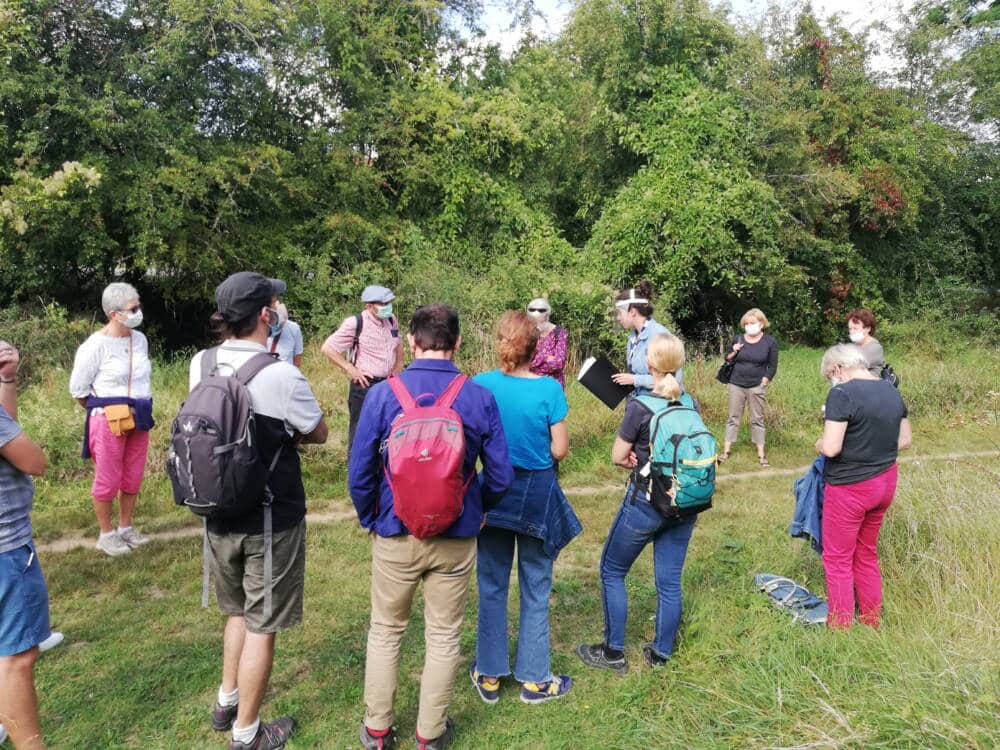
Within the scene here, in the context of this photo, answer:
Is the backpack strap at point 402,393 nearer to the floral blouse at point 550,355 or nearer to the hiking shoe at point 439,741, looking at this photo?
the hiking shoe at point 439,741

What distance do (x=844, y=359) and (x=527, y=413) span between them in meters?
1.71

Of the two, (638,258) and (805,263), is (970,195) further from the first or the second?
(638,258)

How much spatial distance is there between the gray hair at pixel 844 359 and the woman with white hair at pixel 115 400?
4.34m

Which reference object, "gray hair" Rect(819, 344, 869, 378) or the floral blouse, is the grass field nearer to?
"gray hair" Rect(819, 344, 869, 378)

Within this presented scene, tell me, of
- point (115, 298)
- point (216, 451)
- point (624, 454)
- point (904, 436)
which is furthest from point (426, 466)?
point (115, 298)

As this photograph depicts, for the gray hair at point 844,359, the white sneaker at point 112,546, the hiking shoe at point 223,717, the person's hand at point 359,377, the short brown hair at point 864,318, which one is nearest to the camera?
the hiking shoe at point 223,717

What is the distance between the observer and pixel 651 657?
142 inches

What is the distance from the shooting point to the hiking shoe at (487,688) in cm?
332

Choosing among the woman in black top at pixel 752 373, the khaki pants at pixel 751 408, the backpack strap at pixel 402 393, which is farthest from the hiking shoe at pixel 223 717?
the khaki pants at pixel 751 408

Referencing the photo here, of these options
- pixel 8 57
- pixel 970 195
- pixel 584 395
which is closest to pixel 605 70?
pixel 584 395

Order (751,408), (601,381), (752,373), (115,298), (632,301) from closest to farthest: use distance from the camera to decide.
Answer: (115,298) → (601,381) → (632,301) → (752,373) → (751,408)

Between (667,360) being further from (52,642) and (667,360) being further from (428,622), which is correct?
(52,642)

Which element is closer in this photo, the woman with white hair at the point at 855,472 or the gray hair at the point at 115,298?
the woman with white hair at the point at 855,472

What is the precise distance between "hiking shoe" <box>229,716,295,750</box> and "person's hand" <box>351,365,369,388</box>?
9.26 feet
